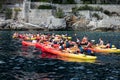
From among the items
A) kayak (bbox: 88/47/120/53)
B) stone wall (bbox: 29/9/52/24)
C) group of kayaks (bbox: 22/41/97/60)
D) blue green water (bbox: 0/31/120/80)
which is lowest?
stone wall (bbox: 29/9/52/24)

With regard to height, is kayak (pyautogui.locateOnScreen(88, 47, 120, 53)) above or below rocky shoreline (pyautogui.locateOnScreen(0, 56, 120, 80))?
below

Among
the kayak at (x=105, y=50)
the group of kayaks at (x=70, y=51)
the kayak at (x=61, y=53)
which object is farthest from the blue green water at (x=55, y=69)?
the kayak at (x=105, y=50)

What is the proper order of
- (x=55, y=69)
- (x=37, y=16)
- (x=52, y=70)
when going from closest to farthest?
(x=52, y=70)
(x=55, y=69)
(x=37, y=16)

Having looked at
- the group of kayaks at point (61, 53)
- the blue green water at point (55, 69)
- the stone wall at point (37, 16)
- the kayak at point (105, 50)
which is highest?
the blue green water at point (55, 69)

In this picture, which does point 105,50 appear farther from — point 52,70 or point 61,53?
point 52,70

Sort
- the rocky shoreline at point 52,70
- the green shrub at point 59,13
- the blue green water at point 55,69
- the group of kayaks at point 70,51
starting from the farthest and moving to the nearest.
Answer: the green shrub at point 59,13
the group of kayaks at point 70,51
the blue green water at point 55,69
the rocky shoreline at point 52,70

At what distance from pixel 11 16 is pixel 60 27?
13606 mm

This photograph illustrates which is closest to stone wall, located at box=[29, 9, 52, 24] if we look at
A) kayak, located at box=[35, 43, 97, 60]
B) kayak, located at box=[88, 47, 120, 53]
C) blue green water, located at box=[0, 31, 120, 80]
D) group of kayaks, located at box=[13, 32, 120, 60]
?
group of kayaks, located at box=[13, 32, 120, 60]

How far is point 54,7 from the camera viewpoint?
92812 mm

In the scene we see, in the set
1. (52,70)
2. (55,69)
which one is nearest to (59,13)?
(55,69)

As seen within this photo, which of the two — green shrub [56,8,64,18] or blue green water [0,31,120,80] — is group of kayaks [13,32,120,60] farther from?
green shrub [56,8,64,18]

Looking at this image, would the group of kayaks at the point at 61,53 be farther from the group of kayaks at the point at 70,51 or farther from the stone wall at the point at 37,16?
the stone wall at the point at 37,16

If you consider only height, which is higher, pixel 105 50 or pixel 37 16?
pixel 105 50

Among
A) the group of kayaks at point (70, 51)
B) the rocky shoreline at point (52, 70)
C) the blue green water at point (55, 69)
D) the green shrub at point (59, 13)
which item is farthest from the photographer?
the green shrub at point (59, 13)
